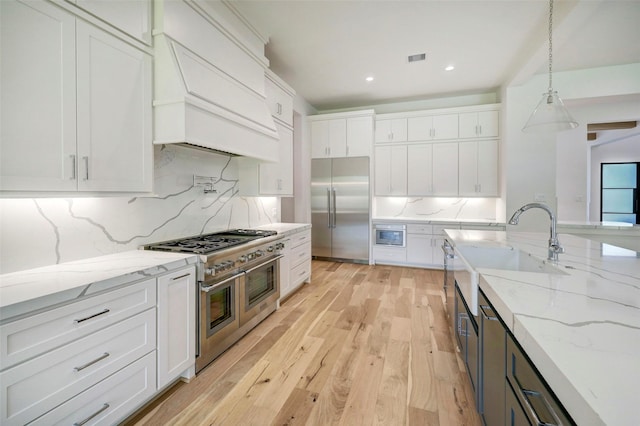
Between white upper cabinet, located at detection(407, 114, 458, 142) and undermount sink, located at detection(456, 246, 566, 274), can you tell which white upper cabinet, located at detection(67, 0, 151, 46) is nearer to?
undermount sink, located at detection(456, 246, 566, 274)

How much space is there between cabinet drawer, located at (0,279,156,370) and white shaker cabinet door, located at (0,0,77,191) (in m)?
0.63

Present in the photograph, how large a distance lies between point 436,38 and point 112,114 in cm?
333

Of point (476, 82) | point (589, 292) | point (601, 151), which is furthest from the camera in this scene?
point (601, 151)

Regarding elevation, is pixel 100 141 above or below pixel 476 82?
below

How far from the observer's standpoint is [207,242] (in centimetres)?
235

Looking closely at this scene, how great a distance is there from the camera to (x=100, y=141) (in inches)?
65.5

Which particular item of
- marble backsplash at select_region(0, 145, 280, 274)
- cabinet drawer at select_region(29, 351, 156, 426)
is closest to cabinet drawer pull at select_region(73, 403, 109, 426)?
cabinet drawer at select_region(29, 351, 156, 426)

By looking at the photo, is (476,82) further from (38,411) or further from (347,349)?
(38,411)

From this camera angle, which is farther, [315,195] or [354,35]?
[315,195]

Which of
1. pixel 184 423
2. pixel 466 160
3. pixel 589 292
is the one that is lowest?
pixel 184 423

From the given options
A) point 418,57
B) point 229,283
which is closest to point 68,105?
point 229,283

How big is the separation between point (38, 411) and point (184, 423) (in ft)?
2.26

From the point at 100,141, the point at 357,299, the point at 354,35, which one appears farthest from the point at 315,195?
the point at 100,141

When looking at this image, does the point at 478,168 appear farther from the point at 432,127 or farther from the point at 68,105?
the point at 68,105
